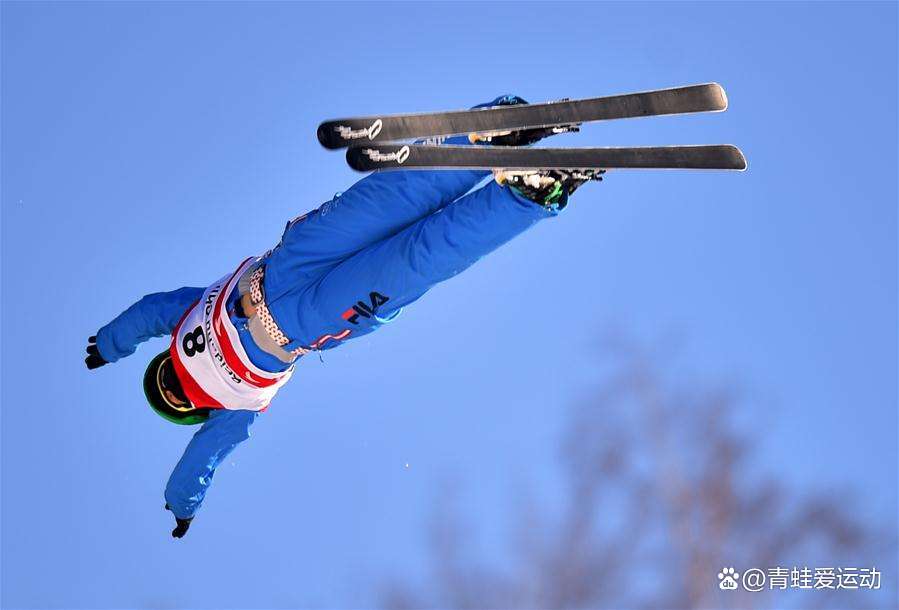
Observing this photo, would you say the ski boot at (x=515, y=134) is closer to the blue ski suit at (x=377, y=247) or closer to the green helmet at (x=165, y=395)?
the blue ski suit at (x=377, y=247)

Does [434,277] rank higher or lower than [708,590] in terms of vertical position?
higher

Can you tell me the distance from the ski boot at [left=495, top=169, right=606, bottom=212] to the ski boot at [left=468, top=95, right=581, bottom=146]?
0.11 meters

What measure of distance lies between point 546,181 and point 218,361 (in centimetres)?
126

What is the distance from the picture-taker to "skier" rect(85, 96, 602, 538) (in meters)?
2.73

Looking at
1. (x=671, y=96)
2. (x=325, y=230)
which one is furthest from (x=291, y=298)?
(x=671, y=96)

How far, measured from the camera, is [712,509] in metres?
4.82

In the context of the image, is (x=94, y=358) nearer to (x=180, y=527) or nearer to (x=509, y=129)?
(x=180, y=527)

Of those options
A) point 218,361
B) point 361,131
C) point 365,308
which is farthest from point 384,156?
point 218,361

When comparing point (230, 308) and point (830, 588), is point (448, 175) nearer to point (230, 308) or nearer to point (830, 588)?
point (230, 308)

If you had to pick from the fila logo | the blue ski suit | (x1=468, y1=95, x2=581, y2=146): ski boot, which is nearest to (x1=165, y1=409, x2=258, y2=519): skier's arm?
the blue ski suit

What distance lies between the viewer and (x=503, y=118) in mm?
2605

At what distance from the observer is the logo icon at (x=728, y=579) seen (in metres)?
4.48

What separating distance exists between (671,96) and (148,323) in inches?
71.1

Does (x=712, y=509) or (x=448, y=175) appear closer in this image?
(x=448, y=175)
